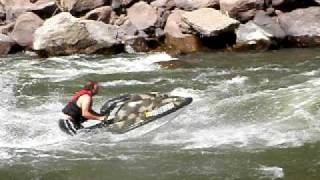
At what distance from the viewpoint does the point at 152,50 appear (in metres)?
19.2

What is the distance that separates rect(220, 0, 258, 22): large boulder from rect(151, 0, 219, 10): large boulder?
0.74m

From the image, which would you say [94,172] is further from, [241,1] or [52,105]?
[241,1]

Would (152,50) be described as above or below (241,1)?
Answer: below

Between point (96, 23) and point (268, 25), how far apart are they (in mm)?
5166

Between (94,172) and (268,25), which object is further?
(268,25)

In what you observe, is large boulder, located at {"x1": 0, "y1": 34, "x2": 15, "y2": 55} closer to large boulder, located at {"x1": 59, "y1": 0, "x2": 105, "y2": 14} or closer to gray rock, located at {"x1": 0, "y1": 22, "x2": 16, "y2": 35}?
gray rock, located at {"x1": 0, "y1": 22, "x2": 16, "y2": 35}

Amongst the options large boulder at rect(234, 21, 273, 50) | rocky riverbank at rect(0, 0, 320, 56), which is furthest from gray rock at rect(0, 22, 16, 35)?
large boulder at rect(234, 21, 273, 50)

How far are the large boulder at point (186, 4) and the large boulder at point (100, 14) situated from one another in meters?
1.54

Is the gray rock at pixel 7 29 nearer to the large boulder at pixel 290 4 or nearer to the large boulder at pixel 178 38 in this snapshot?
the large boulder at pixel 178 38

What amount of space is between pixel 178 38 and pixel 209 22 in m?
1.17

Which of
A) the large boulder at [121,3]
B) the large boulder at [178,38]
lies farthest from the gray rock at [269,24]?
the large boulder at [121,3]

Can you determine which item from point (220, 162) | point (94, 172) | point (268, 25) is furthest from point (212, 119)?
point (268, 25)

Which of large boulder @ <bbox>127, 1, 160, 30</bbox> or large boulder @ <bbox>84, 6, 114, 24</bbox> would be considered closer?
large boulder @ <bbox>127, 1, 160, 30</bbox>

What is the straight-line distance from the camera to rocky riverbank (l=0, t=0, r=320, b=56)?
59.5 feet
